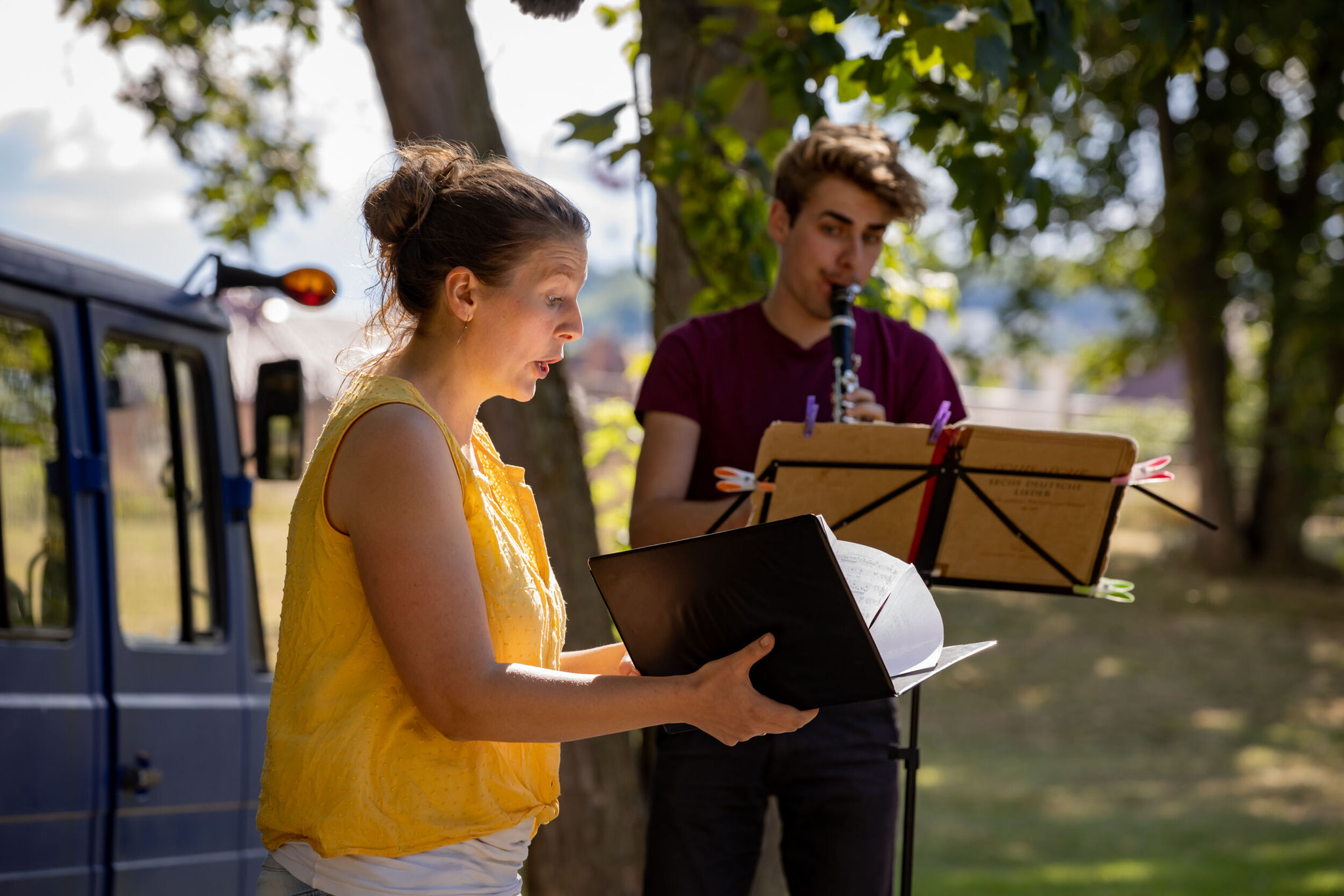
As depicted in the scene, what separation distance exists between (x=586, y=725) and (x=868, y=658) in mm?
346

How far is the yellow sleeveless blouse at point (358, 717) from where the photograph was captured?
4.97ft

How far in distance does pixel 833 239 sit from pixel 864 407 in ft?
1.46

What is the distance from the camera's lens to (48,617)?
251cm

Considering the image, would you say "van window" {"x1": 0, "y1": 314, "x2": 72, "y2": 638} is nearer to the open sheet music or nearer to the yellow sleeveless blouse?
the yellow sleeveless blouse

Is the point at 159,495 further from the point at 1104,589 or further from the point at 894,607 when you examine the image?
the point at 1104,589

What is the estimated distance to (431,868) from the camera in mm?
1547

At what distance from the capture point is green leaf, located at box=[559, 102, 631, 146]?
11.1 feet

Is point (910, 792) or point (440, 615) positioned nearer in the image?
point (440, 615)

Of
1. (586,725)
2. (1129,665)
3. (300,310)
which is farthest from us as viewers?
(1129,665)

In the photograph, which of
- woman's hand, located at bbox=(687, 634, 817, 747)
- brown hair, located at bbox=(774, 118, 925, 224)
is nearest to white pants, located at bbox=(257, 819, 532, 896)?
woman's hand, located at bbox=(687, 634, 817, 747)

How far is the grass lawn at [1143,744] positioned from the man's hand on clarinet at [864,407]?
76.4 inches

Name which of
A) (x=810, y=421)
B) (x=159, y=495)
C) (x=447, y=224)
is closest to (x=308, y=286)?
(x=159, y=495)

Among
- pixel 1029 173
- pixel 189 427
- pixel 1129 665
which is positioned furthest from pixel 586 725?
pixel 1129 665

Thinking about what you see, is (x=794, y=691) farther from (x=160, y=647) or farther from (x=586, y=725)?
(x=160, y=647)
